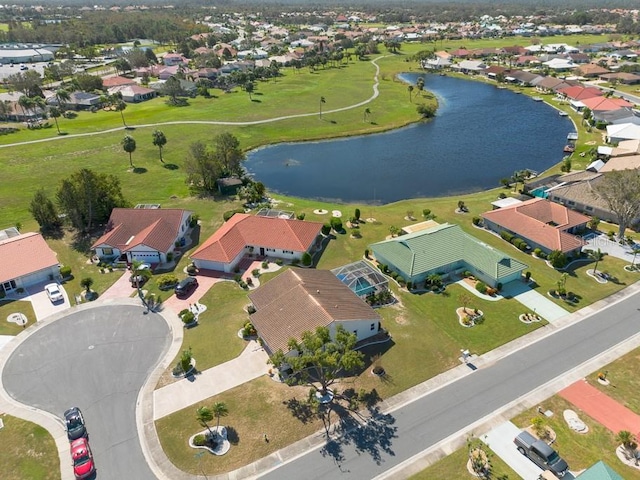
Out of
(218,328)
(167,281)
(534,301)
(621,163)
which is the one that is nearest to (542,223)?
(534,301)

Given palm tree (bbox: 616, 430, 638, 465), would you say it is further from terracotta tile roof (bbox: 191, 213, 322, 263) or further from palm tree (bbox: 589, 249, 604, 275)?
terracotta tile roof (bbox: 191, 213, 322, 263)

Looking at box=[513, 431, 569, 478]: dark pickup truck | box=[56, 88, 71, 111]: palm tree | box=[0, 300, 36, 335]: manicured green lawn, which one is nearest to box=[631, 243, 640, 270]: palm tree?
box=[513, 431, 569, 478]: dark pickup truck

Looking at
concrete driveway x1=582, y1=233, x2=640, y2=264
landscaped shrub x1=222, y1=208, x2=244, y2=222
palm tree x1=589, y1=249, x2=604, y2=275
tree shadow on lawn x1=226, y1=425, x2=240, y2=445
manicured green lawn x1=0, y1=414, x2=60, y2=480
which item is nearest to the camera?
manicured green lawn x1=0, y1=414, x2=60, y2=480

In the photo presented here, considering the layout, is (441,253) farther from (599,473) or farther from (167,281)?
(167,281)

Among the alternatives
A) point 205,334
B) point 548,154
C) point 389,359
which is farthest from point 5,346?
point 548,154

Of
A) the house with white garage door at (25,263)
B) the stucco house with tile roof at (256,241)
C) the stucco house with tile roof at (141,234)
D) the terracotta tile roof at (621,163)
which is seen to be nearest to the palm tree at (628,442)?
the stucco house with tile roof at (256,241)

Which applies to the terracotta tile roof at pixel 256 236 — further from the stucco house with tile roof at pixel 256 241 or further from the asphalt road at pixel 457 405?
the asphalt road at pixel 457 405
